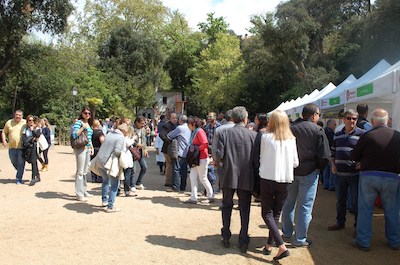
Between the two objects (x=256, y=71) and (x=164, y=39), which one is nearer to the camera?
(x=256, y=71)

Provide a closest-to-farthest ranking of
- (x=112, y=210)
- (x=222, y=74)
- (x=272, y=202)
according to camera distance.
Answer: (x=272, y=202) → (x=112, y=210) → (x=222, y=74)

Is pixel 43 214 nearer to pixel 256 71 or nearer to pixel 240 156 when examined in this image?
pixel 240 156

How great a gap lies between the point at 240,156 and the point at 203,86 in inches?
1751

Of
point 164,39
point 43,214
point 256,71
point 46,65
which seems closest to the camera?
point 43,214

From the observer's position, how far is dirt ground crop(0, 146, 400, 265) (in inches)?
185

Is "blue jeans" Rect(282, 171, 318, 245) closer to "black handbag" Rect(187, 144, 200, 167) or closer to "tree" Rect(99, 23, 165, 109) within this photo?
"black handbag" Rect(187, 144, 200, 167)

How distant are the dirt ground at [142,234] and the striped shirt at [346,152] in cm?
98

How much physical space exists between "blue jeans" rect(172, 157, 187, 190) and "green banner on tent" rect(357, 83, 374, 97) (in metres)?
4.23

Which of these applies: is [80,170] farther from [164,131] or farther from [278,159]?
[278,159]

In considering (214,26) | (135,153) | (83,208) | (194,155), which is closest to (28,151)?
(135,153)

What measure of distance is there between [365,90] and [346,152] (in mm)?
1895

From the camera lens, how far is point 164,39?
58469 millimetres

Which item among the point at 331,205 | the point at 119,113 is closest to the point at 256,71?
the point at 119,113

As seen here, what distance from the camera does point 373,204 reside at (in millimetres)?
5004
